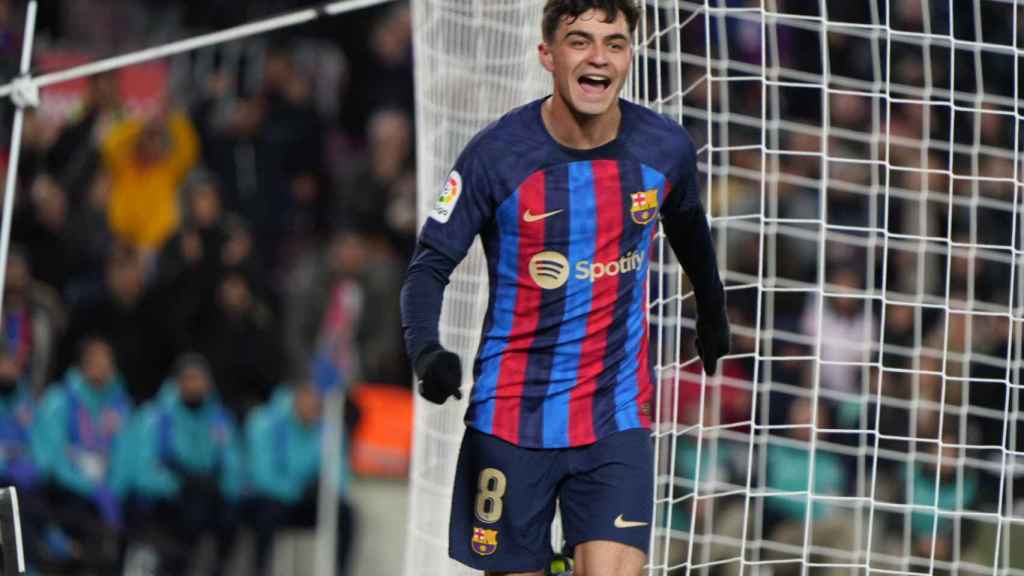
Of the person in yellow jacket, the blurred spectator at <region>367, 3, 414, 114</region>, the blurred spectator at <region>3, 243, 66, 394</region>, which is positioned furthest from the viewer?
the blurred spectator at <region>367, 3, 414, 114</region>

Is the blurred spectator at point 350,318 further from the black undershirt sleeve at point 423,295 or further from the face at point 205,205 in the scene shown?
the black undershirt sleeve at point 423,295

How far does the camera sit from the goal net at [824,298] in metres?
5.62

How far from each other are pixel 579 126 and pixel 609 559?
3.26 feet

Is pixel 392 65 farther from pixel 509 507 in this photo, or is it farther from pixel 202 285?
pixel 509 507

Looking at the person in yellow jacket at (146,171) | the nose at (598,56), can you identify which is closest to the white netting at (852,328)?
the nose at (598,56)

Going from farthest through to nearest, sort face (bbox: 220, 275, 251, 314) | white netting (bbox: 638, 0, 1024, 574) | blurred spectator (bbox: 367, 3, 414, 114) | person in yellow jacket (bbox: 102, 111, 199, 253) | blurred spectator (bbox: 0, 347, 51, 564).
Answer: blurred spectator (bbox: 367, 3, 414, 114) → person in yellow jacket (bbox: 102, 111, 199, 253) → face (bbox: 220, 275, 251, 314) → blurred spectator (bbox: 0, 347, 51, 564) → white netting (bbox: 638, 0, 1024, 574)

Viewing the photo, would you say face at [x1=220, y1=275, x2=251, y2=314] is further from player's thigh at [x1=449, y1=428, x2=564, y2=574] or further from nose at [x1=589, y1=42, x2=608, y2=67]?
nose at [x1=589, y1=42, x2=608, y2=67]

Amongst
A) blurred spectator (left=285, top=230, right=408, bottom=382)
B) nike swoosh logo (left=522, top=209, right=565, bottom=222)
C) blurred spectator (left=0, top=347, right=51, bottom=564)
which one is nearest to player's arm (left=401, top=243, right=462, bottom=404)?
nike swoosh logo (left=522, top=209, right=565, bottom=222)

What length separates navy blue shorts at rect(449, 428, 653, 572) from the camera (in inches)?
151

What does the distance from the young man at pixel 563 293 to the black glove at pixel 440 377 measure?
28 cm

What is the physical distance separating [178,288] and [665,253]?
3.80 metres

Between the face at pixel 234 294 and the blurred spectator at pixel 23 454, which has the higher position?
the face at pixel 234 294

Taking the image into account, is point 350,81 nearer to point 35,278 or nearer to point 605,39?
point 35,278

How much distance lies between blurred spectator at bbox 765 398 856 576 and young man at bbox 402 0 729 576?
3.37 meters
